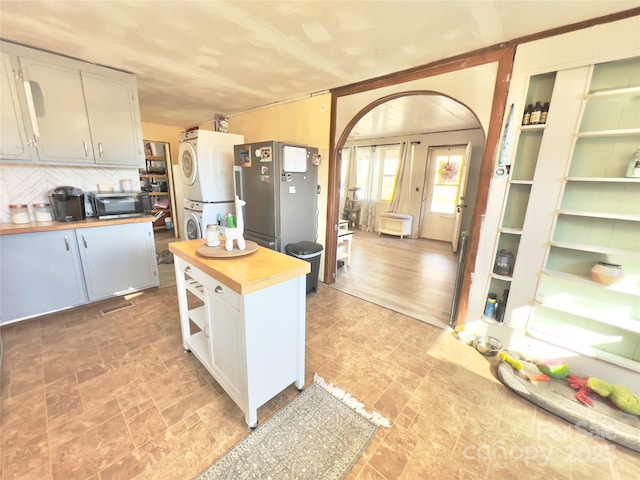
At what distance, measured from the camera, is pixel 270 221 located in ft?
9.64

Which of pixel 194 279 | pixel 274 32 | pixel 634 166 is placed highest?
pixel 274 32

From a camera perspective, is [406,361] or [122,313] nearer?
[406,361]

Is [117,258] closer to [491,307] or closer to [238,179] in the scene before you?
[238,179]

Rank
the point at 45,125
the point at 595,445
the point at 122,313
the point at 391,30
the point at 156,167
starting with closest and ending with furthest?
the point at 595,445 → the point at 391,30 → the point at 45,125 → the point at 122,313 → the point at 156,167

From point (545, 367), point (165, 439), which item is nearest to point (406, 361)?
point (545, 367)

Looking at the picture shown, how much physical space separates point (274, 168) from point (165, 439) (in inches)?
92.4

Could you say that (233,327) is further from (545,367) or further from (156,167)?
(156,167)

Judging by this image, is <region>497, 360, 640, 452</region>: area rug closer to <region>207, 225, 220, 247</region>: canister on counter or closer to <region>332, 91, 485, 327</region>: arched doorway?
<region>332, 91, 485, 327</region>: arched doorway

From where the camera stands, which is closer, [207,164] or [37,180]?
[37,180]

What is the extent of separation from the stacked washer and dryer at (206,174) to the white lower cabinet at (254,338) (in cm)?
226

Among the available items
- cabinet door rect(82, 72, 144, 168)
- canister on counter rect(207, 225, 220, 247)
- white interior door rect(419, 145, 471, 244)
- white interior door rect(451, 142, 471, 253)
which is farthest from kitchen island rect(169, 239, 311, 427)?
white interior door rect(419, 145, 471, 244)

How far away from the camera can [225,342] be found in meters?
1.50

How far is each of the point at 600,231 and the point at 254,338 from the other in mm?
2521

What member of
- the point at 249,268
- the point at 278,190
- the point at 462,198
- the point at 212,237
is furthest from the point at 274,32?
the point at 462,198
